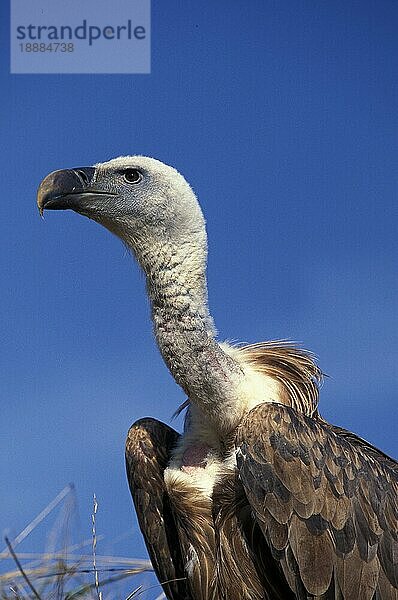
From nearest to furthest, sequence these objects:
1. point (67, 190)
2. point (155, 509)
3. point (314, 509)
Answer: point (314, 509) → point (67, 190) → point (155, 509)

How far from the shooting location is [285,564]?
24.1 feet

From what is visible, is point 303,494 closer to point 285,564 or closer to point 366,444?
point 285,564

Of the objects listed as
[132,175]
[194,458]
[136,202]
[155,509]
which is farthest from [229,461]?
[132,175]

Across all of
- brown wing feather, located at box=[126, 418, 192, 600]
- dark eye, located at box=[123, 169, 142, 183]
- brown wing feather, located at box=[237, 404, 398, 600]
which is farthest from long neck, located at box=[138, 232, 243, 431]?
brown wing feather, located at box=[126, 418, 192, 600]

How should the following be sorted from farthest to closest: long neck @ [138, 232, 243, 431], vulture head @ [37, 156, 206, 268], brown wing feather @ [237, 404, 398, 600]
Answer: vulture head @ [37, 156, 206, 268]
long neck @ [138, 232, 243, 431]
brown wing feather @ [237, 404, 398, 600]

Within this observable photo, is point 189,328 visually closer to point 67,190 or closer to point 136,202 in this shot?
point 136,202

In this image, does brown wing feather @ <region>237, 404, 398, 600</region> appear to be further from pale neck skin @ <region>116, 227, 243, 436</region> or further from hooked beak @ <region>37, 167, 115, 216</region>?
hooked beak @ <region>37, 167, 115, 216</region>

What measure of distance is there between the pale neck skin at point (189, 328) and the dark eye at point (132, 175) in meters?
0.41

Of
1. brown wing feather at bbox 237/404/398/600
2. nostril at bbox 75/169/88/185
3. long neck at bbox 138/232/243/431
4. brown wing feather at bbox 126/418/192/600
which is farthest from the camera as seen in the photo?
brown wing feather at bbox 126/418/192/600

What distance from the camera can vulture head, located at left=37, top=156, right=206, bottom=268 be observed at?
7723mm

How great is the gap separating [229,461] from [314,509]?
28.6 inches

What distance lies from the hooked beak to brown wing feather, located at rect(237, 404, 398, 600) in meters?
1.71

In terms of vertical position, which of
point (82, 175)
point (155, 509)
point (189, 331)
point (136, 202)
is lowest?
point (155, 509)

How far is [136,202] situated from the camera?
25.6ft
